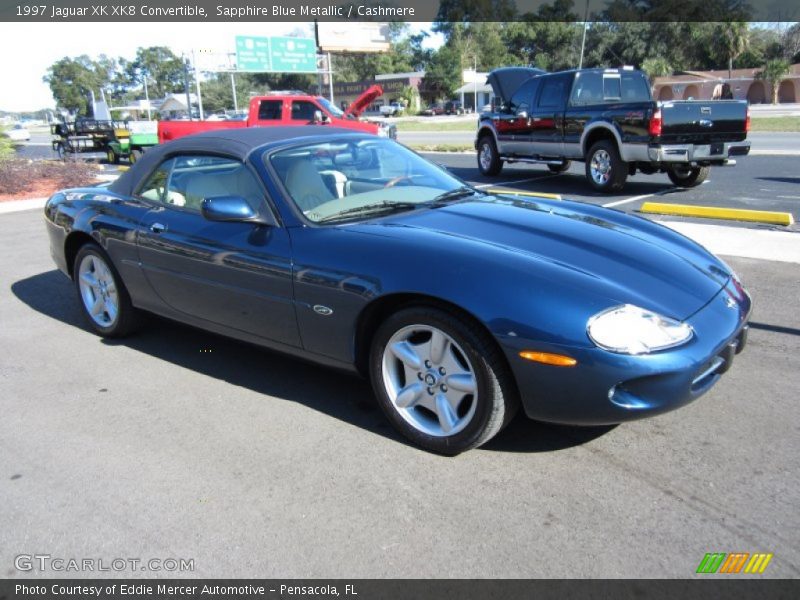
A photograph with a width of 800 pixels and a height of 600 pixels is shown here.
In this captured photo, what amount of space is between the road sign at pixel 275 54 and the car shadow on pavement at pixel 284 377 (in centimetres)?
3911

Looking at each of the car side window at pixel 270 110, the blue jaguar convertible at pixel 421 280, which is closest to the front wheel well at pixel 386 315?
the blue jaguar convertible at pixel 421 280

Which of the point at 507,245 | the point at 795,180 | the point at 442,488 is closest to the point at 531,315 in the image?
the point at 507,245

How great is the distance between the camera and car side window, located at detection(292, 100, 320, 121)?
17.9 metres

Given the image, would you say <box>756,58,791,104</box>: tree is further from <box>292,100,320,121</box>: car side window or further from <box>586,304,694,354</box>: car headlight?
<box>586,304,694,354</box>: car headlight

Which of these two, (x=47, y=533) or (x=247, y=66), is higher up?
(x=247, y=66)

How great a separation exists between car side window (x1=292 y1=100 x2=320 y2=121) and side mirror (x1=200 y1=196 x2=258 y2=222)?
1504cm

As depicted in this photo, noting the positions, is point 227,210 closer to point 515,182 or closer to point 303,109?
point 515,182

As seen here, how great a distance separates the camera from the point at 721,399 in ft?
11.7

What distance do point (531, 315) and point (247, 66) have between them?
42345mm

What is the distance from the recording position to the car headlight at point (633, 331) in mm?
2672

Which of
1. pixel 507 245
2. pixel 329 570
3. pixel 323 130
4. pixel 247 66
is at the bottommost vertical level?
pixel 329 570

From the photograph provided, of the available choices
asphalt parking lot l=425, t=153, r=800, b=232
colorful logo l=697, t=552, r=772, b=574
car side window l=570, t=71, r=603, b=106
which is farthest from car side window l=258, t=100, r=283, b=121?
colorful logo l=697, t=552, r=772, b=574

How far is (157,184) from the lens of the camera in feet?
14.6

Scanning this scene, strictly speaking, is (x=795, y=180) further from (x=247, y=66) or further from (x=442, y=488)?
(x=247, y=66)
